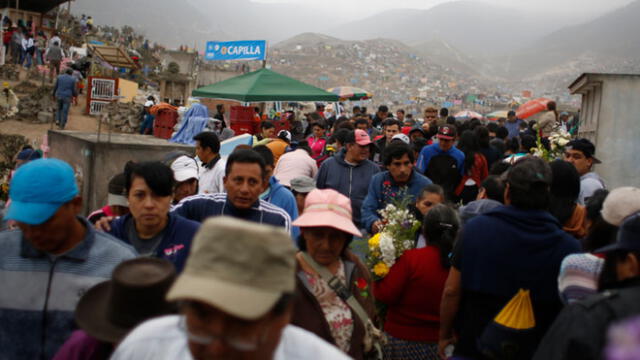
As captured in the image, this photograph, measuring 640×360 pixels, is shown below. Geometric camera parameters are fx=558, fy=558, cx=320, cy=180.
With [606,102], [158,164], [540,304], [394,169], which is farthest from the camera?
[606,102]

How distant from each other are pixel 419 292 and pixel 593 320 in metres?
1.62

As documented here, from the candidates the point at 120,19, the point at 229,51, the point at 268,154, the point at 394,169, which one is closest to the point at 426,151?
the point at 394,169

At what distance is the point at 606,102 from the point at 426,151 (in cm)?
392

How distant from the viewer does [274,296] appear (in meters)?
1.47

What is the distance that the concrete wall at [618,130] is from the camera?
8.90m

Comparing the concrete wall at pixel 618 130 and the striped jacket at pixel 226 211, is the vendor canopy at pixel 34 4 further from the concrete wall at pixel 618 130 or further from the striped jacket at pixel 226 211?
the striped jacket at pixel 226 211

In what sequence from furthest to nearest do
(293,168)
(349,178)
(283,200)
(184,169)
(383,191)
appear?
(293,168), (349,178), (383,191), (184,169), (283,200)

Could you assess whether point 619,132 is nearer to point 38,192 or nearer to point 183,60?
point 38,192

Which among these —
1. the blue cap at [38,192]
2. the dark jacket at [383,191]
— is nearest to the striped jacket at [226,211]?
the blue cap at [38,192]

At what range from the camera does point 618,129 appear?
9.02m

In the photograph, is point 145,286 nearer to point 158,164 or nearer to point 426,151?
point 158,164

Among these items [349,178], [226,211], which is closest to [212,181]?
[349,178]

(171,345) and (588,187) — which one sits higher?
(588,187)

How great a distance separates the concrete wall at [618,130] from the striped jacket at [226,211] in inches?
277
